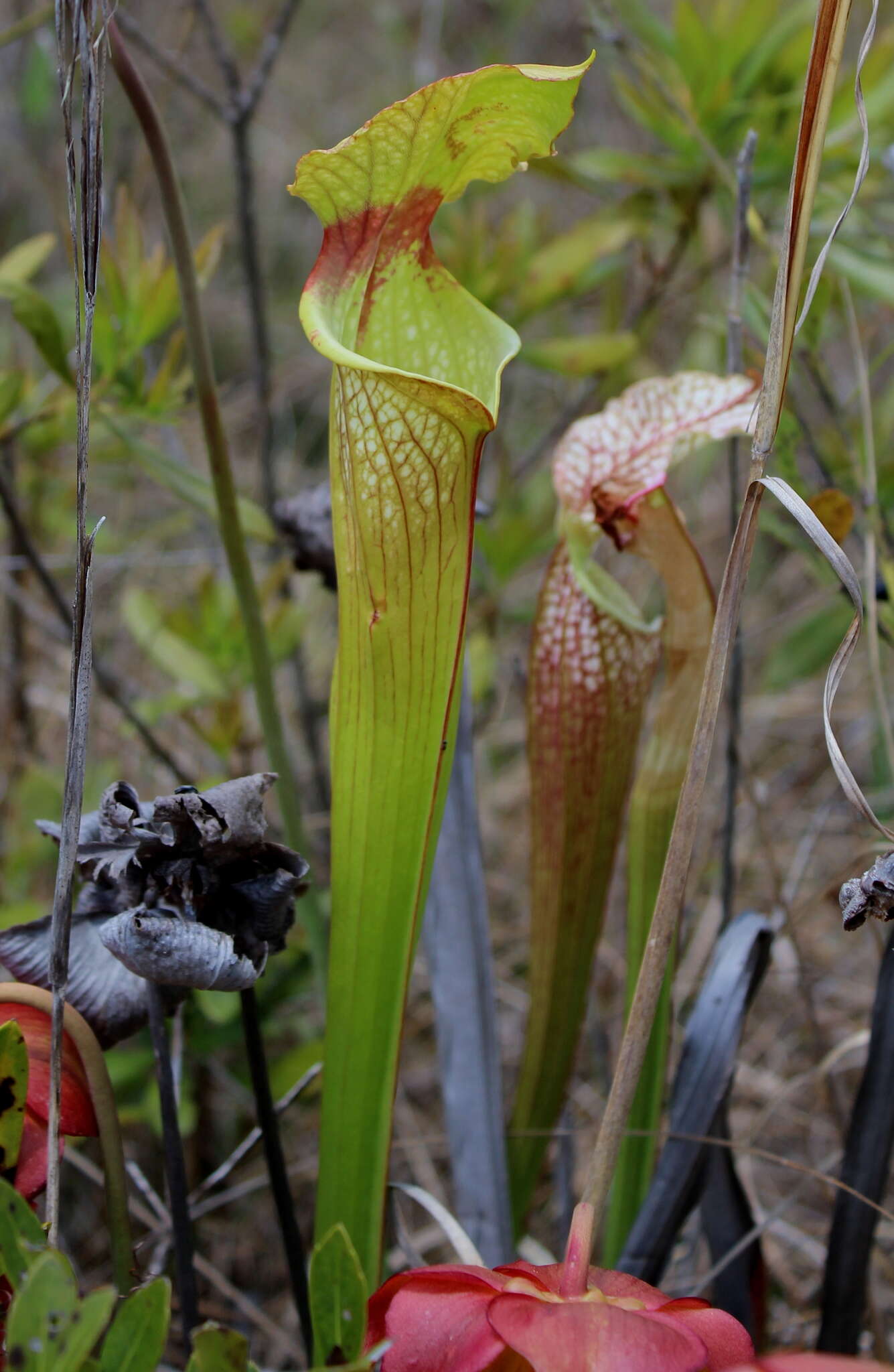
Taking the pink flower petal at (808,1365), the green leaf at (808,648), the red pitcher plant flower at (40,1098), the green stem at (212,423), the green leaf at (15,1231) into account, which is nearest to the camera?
the pink flower petal at (808,1365)

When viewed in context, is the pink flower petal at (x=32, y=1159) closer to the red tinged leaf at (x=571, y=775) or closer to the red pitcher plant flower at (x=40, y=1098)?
the red pitcher plant flower at (x=40, y=1098)

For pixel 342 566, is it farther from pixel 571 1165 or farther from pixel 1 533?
pixel 1 533

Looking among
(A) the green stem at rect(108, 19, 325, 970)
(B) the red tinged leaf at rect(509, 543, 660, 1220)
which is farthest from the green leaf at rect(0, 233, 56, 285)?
(B) the red tinged leaf at rect(509, 543, 660, 1220)

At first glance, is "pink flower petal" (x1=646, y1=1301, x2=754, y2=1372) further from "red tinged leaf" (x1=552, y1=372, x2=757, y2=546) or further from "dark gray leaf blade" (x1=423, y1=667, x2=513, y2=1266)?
"red tinged leaf" (x1=552, y1=372, x2=757, y2=546)

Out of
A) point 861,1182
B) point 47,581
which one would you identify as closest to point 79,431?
point 47,581

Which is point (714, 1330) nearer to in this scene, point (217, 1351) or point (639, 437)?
point (217, 1351)

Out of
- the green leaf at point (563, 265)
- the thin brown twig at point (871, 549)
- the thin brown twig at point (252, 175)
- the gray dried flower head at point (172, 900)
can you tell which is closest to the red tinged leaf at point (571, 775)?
the thin brown twig at point (871, 549)
